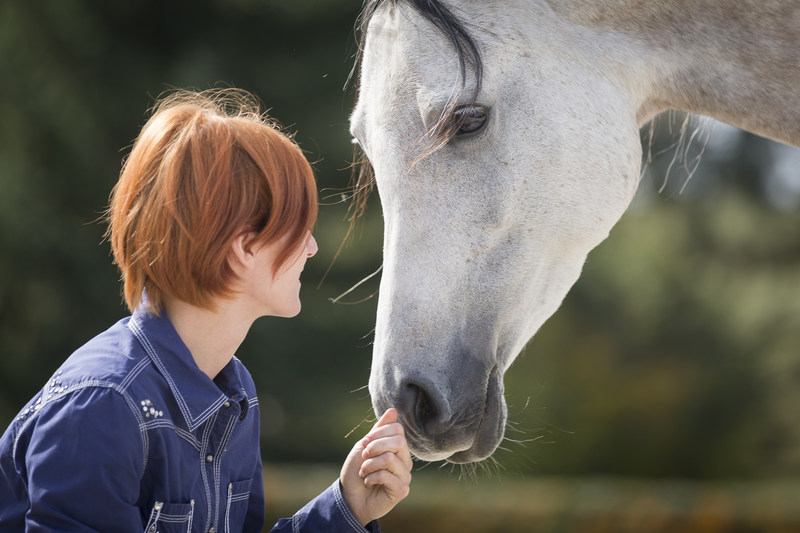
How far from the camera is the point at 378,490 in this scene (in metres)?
1.42

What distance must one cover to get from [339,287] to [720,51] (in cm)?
530

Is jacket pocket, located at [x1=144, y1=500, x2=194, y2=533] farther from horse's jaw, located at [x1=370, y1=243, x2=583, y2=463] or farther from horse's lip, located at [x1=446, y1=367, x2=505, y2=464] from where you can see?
horse's lip, located at [x1=446, y1=367, x2=505, y2=464]

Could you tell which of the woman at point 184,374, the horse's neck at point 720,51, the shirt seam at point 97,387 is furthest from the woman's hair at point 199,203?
the horse's neck at point 720,51

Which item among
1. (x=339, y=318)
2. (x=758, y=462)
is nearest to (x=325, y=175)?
(x=339, y=318)

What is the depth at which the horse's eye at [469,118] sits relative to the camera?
1.74 metres

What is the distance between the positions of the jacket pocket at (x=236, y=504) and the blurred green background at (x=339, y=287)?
165 inches

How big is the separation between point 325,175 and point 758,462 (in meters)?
4.90

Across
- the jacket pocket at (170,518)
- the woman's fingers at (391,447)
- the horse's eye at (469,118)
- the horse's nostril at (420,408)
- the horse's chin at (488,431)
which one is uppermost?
the horse's eye at (469,118)

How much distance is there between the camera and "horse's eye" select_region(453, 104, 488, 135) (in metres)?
1.74

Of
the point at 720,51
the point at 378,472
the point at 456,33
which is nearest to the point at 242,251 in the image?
the point at 378,472

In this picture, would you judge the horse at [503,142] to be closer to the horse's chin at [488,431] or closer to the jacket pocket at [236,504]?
the horse's chin at [488,431]

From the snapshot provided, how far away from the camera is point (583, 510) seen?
4953 millimetres

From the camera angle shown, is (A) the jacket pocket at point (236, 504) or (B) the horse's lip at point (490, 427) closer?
(A) the jacket pocket at point (236, 504)

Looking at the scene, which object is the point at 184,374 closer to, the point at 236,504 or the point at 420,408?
the point at 236,504
